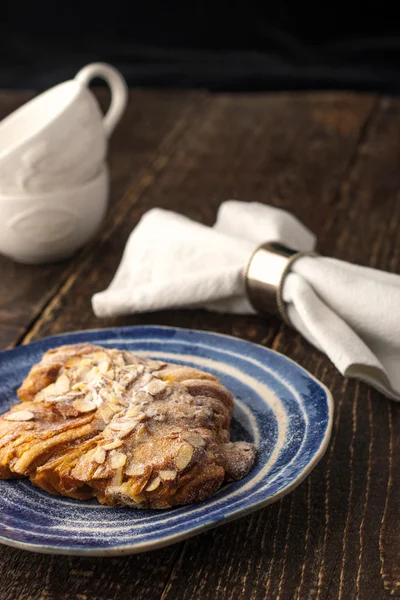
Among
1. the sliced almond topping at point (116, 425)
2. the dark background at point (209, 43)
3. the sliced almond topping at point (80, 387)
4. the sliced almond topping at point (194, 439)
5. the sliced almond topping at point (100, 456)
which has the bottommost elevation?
the dark background at point (209, 43)

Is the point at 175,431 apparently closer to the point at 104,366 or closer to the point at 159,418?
the point at 159,418

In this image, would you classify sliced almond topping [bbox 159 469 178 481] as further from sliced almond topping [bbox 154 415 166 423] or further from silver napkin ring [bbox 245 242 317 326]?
silver napkin ring [bbox 245 242 317 326]

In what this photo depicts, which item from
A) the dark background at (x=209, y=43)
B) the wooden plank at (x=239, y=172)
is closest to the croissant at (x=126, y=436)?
the wooden plank at (x=239, y=172)

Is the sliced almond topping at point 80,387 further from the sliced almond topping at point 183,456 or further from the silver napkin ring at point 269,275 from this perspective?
the silver napkin ring at point 269,275

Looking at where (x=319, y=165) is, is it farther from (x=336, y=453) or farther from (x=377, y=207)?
(x=336, y=453)

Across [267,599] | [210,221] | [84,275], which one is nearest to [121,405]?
[267,599]

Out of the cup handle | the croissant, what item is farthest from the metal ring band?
the cup handle

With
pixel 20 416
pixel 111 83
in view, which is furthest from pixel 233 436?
pixel 111 83

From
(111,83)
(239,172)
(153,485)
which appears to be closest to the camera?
(153,485)
